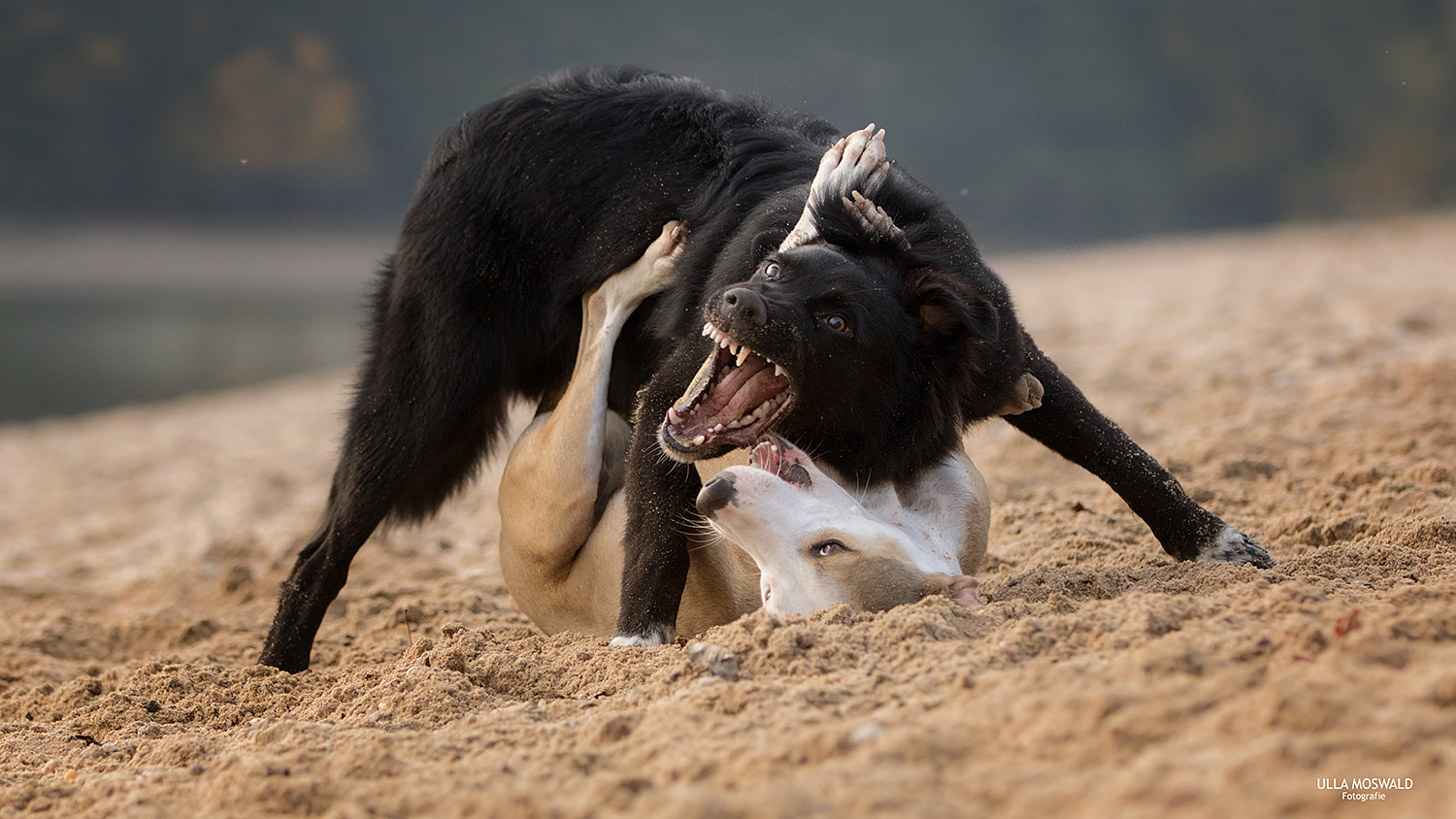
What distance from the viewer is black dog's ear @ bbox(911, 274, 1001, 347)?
318 cm

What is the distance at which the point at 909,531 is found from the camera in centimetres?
337

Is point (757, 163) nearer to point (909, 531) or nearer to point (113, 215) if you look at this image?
point (909, 531)

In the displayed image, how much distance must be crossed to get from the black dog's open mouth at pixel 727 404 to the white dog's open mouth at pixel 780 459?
0.16 ft

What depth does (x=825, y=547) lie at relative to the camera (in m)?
3.17

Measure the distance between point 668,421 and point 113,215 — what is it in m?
29.1

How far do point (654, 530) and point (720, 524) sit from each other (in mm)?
381

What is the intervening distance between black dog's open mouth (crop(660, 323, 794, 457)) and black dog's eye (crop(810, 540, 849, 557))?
0.37 meters

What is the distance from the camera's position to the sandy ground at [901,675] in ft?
6.06

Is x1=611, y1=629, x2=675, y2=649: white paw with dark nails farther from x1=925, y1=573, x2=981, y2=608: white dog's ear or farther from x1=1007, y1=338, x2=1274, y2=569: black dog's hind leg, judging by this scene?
x1=1007, y1=338, x2=1274, y2=569: black dog's hind leg

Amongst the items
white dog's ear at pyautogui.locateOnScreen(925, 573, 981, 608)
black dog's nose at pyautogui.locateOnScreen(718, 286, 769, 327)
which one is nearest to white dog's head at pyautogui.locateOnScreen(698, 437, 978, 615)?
white dog's ear at pyautogui.locateOnScreen(925, 573, 981, 608)

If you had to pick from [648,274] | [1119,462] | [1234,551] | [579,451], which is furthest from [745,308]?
[1234,551]

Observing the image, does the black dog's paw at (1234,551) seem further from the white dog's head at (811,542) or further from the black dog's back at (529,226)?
the black dog's back at (529,226)

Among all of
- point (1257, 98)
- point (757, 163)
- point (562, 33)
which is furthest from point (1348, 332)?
point (562, 33)

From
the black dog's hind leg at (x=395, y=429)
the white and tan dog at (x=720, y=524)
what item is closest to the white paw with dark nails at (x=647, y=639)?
the white and tan dog at (x=720, y=524)
